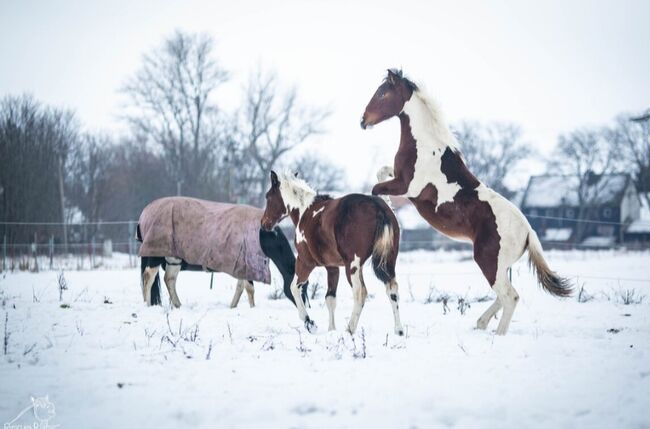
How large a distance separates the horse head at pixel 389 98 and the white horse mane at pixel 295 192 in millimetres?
1160

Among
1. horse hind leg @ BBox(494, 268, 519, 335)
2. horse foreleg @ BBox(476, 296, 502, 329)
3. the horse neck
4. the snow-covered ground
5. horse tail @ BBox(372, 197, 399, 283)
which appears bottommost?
the snow-covered ground

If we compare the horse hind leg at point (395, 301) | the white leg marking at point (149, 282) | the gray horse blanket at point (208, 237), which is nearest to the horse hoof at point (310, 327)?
the horse hind leg at point (395, 301)

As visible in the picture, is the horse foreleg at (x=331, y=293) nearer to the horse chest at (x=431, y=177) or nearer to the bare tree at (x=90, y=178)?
the horse chest at (x=431, y=177)

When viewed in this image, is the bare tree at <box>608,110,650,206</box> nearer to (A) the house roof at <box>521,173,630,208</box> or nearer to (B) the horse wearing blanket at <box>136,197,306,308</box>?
(A) the house roof at <box>521,173,630,208</box>

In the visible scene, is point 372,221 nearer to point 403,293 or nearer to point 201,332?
point 201,332

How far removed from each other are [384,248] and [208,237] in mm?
3759

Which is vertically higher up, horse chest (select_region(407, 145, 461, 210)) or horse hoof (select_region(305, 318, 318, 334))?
horse chest (select_region(407, 145, 461, 210))

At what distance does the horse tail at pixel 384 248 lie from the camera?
5973 millimetres

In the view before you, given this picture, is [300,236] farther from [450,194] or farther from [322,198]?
[450,194]

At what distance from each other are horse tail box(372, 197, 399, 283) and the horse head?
1.15 metres

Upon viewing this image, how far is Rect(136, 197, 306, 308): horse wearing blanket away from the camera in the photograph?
8617 mm

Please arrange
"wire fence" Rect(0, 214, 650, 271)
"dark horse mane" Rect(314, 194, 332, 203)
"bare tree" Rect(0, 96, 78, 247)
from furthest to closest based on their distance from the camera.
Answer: "bare tree" Rect(0, 96, 78, 247), "wire fence" Rect(0, 214, 650, 271), "dark horse mane" Rect(314, 194, 332, 203)

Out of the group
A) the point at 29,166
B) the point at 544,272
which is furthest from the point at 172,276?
the point at 29,166

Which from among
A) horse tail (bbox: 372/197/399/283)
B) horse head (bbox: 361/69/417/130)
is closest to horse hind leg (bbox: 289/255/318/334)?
horse tail (bbox: 372/197/399/283)
